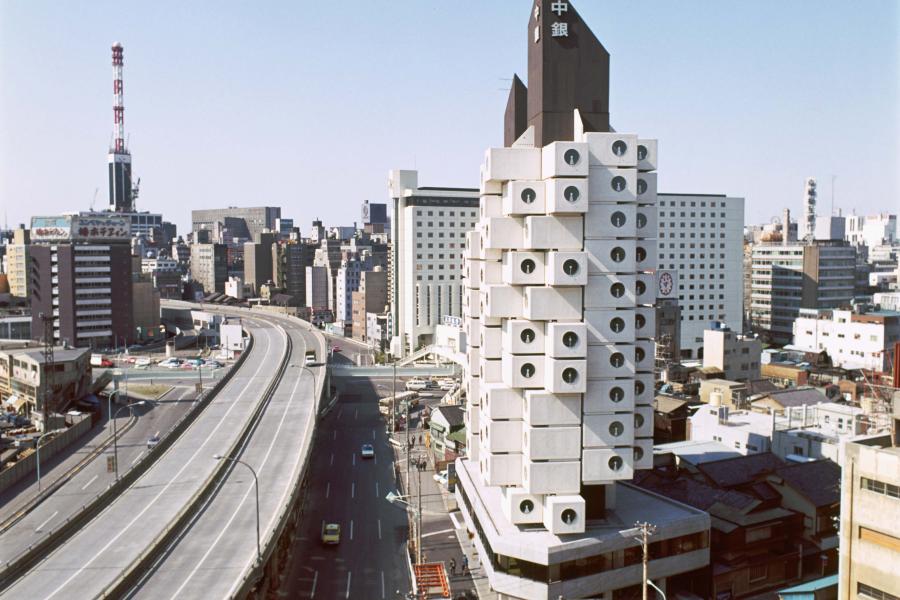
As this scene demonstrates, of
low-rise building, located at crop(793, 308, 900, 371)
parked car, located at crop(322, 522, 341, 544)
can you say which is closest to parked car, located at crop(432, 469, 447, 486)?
parked car, located at crop(322, 522, 341, 544)

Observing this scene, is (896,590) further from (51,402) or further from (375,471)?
(51,402)

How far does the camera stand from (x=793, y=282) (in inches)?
5684

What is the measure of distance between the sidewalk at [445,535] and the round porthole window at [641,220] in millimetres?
22240

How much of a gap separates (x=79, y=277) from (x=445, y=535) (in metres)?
107

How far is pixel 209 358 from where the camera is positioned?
14000 centimetres

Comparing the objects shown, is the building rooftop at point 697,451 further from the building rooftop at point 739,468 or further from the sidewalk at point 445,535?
the sidewalk at point 445,535

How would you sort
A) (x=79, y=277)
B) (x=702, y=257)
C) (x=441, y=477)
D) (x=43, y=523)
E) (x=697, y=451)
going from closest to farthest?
(x=43, y=523) → (x=697, y=451) → (x=441, y=477) → (x=79, y=277) → (x=702, y=257)

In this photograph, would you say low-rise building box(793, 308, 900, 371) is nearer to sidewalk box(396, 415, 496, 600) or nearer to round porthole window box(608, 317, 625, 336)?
sidewalk box(396, 415, 496, 600)

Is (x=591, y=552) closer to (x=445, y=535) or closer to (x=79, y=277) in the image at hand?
(x=445, y=535)

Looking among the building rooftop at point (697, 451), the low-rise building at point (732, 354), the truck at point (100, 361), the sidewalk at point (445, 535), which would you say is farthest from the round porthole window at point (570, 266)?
the truck at point (100, 361)

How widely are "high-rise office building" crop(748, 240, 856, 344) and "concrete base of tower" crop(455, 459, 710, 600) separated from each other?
107021 mm

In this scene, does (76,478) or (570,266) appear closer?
(570,266)

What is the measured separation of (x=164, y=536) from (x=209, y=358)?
100541 millimetres

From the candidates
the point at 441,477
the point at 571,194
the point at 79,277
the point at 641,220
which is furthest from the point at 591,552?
the point at 79,277
